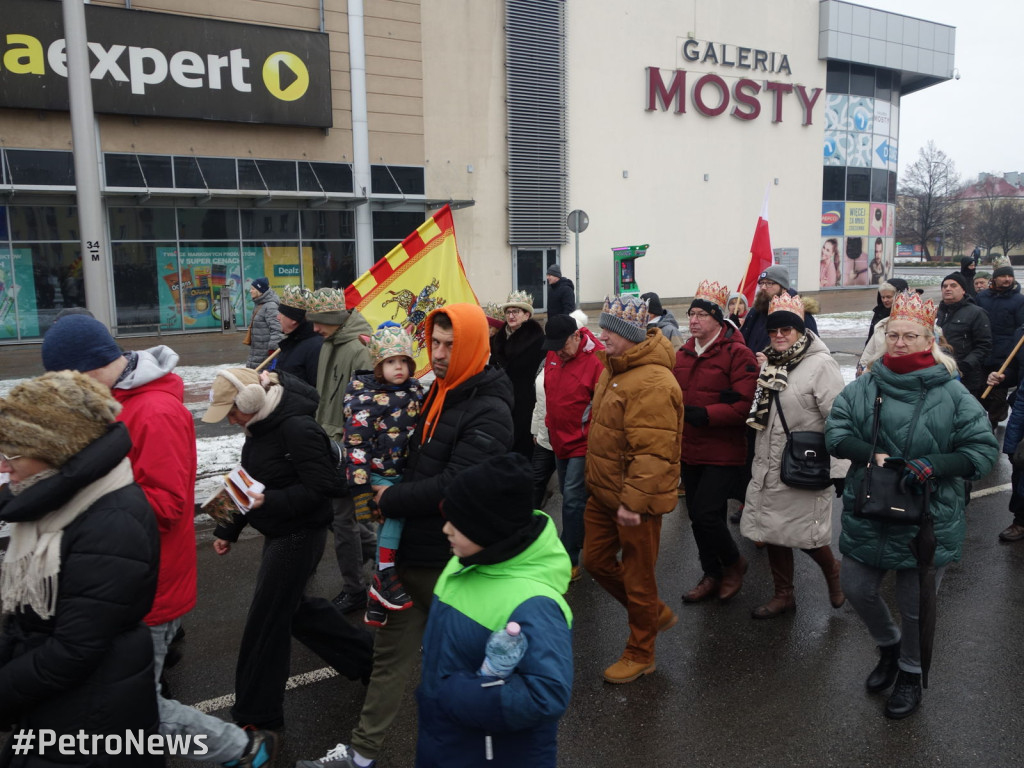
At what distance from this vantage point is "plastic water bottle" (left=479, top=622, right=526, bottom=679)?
6.79 feet

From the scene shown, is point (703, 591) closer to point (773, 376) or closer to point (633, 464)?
point (773, 376)

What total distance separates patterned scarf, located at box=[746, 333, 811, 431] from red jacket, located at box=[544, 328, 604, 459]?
1.05 meters

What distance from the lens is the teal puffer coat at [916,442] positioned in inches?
139

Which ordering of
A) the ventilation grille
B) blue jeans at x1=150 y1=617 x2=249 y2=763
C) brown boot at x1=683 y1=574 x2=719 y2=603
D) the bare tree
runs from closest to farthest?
blue jeans at x1=150 y1=617 x2=249 y2=763, brown boot at x1=683 y1=574 x2=719 y2=603, the ventilation grille, the bare tree

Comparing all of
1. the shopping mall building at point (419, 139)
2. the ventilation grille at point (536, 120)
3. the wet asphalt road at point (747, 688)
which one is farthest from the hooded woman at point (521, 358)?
the ventilation grille at point (536, 120)

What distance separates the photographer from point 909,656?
381cm

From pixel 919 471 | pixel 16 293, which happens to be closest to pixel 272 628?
pixel 919 471

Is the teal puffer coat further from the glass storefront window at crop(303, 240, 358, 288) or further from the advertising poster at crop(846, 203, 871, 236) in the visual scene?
the advertising poster at crop(846, 203, 871, 236)

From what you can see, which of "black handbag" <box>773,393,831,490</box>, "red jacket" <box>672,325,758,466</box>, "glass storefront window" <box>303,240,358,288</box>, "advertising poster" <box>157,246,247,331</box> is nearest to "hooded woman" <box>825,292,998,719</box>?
"black handbag" <box>773,393,831,490</box>

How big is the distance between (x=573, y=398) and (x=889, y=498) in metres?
2.11

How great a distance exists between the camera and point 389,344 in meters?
3.42

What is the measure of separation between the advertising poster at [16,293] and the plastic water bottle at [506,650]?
20210 millimetres

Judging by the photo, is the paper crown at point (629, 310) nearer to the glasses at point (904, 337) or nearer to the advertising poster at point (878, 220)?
the glasses at point (904, 337)

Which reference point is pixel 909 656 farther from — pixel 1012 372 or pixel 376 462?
pixel 1012 372
